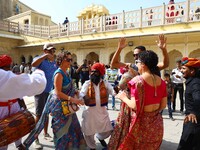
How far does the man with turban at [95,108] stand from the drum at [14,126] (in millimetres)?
1131

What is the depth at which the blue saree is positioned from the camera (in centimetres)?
302

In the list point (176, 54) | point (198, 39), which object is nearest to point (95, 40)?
point (176, 54)

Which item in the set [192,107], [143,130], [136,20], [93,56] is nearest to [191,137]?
[192,107]

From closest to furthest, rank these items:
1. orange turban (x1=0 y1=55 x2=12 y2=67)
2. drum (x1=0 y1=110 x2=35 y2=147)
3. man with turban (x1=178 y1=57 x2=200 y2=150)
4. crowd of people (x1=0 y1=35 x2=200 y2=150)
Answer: drum (x1=0 y1=110 x2=35 y2=147)
crowd of people (x1=0 y1=35 x2=200 y2=150)
orange turban (x1=0 y1=55 x2=12 y2=67)
man with turban (x1=178 y1=57 x2=200 y2=150)

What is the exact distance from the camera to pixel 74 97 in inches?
123

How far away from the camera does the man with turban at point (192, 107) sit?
2.60 m

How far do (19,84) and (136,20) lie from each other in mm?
11967

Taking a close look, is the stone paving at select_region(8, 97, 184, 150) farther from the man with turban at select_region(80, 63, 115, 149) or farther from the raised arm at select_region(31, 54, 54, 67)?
the raised arm at select_region(31, 54, 54, 67)

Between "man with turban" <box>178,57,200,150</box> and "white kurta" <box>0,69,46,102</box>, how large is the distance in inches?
74.1

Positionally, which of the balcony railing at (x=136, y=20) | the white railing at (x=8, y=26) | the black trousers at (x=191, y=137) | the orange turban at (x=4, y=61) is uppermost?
the white railing at (x=8, y=26)

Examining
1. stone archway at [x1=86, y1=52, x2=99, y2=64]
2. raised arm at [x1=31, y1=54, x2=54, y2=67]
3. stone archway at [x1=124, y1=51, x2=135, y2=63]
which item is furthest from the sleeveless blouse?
stone archway at [x1=86, y1=52, x2=99, y2=64]

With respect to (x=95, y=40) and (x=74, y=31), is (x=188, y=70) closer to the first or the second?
(x=95, y=40)

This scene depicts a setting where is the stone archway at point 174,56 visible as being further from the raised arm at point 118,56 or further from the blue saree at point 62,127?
the blue saree at point 62,127

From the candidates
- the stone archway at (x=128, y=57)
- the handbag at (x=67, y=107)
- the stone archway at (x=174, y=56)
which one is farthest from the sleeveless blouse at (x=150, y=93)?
the stone archway at (x=128, y=57)
